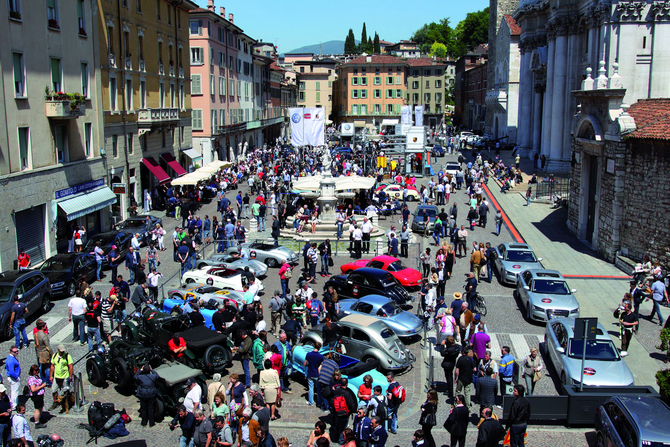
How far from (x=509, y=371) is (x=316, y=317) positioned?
6.08m

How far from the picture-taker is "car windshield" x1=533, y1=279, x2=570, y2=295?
1956cm

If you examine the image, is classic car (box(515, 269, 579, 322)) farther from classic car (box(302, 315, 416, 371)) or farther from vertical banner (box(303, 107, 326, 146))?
vertical banner (box(303, 107, 326, 146))

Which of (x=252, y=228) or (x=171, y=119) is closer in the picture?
(x=252, y=228)

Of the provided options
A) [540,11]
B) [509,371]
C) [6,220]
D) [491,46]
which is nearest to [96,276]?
[6,220]

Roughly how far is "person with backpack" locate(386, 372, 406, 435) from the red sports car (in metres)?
9.67

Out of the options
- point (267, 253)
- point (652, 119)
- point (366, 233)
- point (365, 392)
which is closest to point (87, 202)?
point (267, 253)

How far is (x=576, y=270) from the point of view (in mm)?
25516

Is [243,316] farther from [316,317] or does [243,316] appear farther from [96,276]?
[96,276]

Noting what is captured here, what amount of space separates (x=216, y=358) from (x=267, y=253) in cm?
1133

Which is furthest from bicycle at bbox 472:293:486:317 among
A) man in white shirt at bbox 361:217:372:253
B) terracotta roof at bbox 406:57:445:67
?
terracotta roof at bbox 406:57:445:67

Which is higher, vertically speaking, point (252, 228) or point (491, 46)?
point (491, 46)

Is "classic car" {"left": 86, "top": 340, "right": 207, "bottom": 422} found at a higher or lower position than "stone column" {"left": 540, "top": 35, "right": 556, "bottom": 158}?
lower

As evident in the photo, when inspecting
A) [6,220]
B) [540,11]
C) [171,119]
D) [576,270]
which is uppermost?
[540,11]

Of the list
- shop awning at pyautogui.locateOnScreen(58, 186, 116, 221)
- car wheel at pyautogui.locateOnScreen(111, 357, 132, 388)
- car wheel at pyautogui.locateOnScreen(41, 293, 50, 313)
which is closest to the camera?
car wheel at pyautogui.locateOnScreen(111, 357, 132, 388)
